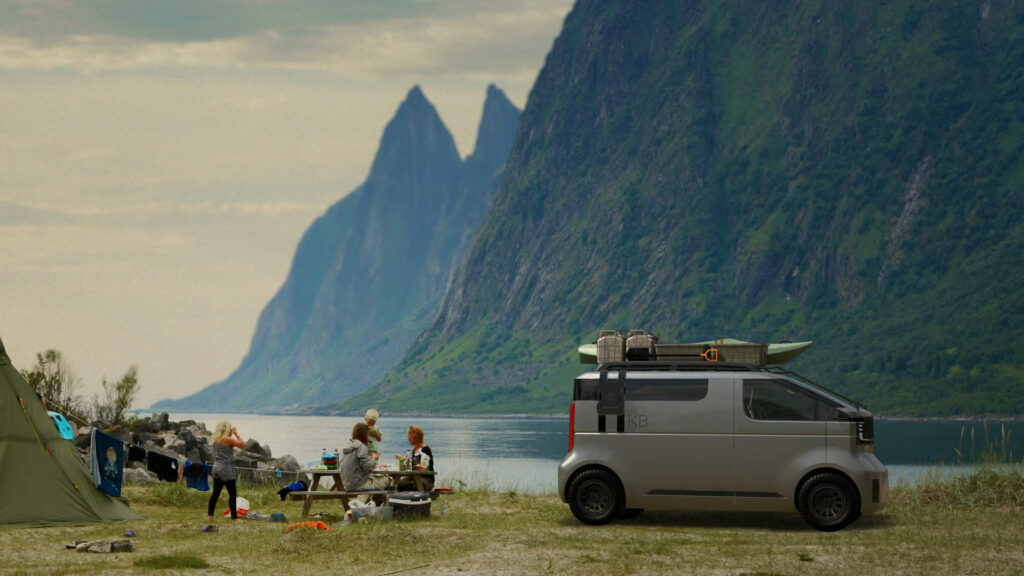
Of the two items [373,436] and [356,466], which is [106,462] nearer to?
[356,466]

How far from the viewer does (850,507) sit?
1828cm

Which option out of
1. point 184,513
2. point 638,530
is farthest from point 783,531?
point 184,513

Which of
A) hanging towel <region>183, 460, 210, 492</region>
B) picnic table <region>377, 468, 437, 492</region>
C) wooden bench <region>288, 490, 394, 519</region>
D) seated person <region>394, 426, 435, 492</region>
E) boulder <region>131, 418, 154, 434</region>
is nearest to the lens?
wooden bench <region>288, 490, 394, 519</region>

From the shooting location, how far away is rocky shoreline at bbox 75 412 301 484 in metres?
33.1

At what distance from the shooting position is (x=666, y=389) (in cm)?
1895

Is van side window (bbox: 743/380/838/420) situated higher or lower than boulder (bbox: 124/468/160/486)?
higher

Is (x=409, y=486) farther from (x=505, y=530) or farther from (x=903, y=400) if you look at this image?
(x=903, y=400)

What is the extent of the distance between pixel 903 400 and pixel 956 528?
7192 inches

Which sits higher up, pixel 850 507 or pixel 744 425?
pixel 744 425

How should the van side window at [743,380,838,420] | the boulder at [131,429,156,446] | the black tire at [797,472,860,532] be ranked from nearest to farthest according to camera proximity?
the black tire at [797,472,860,532] < the van side window at [743,380,838,420] < the boulder at [131,429,156,446]

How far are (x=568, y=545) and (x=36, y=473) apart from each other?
32.3ft

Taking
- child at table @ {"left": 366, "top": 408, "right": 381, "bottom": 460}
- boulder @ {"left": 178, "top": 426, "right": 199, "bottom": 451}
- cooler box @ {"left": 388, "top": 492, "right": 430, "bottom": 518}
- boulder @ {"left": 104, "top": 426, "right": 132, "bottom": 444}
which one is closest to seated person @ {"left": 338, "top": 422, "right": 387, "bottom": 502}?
cooler box @ {"left": 388, "top": 492, "right": 430, "bottom": 518}

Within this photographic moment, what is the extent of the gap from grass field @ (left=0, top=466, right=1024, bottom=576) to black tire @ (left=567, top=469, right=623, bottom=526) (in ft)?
0.77

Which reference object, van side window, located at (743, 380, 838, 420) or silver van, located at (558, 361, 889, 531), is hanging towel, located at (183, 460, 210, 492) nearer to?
silver van, located at (558, 361, 889, 531)
